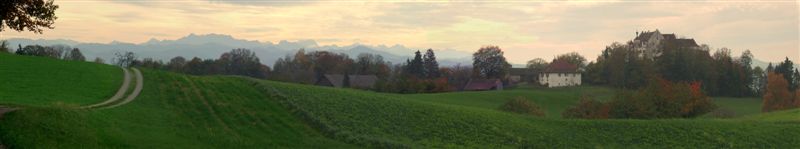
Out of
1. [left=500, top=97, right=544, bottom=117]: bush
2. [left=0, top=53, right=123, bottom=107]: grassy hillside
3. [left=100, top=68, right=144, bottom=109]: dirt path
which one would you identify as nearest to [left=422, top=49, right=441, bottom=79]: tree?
[left=500, top=97, right=544, bottom=117]: bush

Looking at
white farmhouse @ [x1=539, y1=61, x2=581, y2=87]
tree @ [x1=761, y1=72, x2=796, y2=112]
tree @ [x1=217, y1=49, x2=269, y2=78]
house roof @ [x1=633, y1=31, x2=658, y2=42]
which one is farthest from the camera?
house roof @ [x1=633, y1=31, x2=658, y2=42]

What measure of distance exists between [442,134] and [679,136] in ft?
39.9

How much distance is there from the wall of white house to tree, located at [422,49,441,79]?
868 inches

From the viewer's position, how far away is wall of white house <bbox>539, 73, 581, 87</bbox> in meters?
132

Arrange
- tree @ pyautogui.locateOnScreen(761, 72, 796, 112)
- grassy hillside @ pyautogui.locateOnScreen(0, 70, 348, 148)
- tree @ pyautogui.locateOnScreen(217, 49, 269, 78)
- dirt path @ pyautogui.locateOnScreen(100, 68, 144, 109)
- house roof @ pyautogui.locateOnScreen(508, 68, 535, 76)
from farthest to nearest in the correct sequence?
house roof @ pyautogui.locateOnScreen(508, 68, 535, 76), tree @ pyautogui.locateOnScreen(217, 49, 269, 78), tree @ pyautogui.locateOnScreen(761, 72, 796, 112), dirt path @ pyautogui.locateOnScreen(100, 68, 144, 109), grassy hillside @ pyautogui.locateOnScreen(0, 70, 348, 148)

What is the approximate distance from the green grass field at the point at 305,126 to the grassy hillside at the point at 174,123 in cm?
4

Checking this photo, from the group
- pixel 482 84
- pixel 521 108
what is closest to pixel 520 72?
pixel 482 84

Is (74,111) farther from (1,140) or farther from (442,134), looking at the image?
(442,134)

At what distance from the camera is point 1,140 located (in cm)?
1708

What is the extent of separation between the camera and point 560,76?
5271 inches

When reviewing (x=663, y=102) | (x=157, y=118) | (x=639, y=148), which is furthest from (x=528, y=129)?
(x=663, y=102)

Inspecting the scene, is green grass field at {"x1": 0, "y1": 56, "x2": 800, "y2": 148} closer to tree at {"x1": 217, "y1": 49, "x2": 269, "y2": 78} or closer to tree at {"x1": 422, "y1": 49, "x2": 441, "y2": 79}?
tree at {"x1": 217, "y1": 49, "x2": 269, "y2": 78}

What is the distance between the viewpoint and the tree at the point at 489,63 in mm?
133000

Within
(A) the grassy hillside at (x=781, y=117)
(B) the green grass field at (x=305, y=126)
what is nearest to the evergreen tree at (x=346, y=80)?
(A) the grassy hillside at (x=781, y=117)
